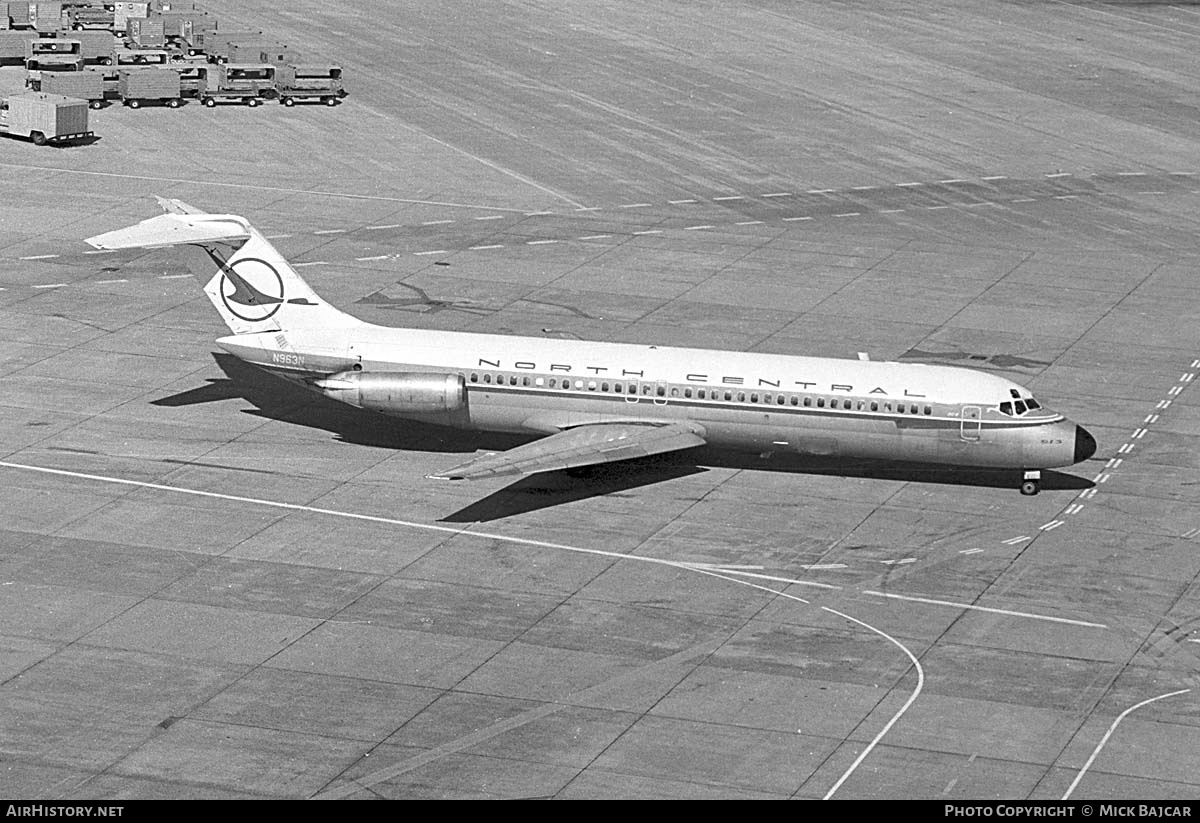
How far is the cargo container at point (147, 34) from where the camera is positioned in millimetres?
104312

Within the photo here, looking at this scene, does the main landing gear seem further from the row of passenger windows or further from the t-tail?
the t-tail

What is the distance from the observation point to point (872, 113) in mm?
100750

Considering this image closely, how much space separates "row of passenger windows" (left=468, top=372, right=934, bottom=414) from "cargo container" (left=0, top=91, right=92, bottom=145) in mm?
43056

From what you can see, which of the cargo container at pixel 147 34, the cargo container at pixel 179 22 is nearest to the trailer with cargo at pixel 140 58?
the cargo container at pixel 147 34

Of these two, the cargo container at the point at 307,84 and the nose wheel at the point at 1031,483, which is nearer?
the nose wheel at the point at 1031,483

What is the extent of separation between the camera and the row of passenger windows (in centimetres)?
5181

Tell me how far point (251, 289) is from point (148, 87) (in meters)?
44.8

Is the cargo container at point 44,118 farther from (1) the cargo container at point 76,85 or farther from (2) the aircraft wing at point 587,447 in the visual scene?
(2) the aircraft wing at point 587,447

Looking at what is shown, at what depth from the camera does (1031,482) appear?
172 ft

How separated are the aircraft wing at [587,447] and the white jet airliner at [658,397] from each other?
0.17 ft

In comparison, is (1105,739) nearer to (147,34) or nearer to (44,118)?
(44,118)

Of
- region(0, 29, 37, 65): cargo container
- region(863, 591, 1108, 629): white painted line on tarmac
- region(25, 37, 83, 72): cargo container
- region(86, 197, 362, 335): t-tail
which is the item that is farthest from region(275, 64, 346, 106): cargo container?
region(863, 591, 1108, 629): white painted line on tarmac

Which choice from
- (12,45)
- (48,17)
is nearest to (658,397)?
(12,45)

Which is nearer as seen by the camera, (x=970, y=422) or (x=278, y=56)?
(x=970, y=422)
